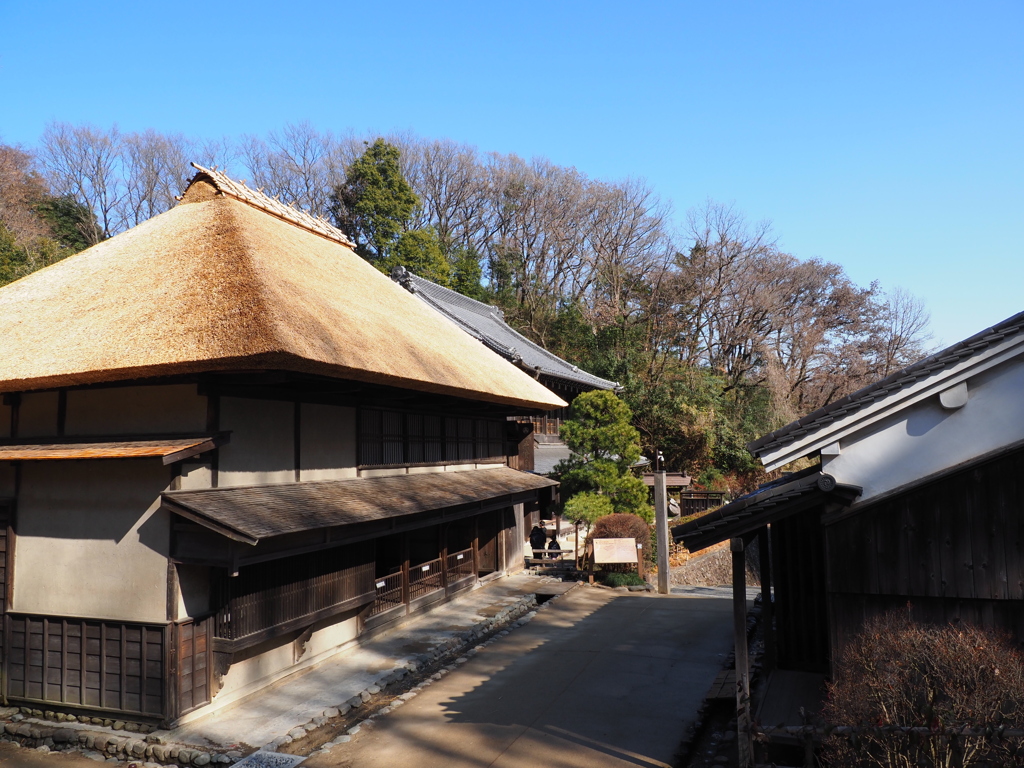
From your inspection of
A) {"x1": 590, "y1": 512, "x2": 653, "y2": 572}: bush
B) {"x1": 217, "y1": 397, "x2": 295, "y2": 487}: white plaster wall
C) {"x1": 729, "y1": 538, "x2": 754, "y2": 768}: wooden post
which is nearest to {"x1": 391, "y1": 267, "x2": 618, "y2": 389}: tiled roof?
{"x1": 590, "y1": 512, "x2": 653, "y2": 572}: bush

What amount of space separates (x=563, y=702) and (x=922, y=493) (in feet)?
16.0

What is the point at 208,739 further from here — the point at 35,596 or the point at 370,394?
the point at 370,394

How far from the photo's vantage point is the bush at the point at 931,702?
4305 millimetres

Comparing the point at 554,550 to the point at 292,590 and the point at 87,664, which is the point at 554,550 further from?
the point at 87,664

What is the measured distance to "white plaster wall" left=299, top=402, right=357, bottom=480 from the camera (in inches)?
365

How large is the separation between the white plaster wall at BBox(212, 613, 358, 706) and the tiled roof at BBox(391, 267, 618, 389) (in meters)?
11.4

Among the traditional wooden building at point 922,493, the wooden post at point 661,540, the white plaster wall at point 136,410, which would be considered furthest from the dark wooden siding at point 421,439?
the traditional wooden building at point 922,493

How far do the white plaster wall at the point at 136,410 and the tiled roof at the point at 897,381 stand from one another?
600 centimetres

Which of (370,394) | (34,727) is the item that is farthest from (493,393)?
(34,727)

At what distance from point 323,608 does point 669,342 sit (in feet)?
89.4

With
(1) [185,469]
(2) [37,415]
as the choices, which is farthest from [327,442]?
(2) [37,415]

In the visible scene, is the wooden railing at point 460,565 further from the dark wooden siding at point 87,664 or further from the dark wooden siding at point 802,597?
the dark wooden siding at point 802,597

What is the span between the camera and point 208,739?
7062 mm

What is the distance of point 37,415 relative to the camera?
8.57 m
